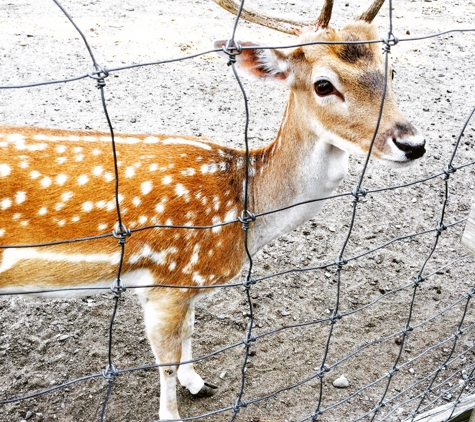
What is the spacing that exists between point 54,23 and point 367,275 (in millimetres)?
4697

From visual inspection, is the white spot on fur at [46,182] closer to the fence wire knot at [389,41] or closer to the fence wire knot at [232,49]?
the fence wire knot at [232,49]

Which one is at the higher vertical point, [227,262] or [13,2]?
[227,262]

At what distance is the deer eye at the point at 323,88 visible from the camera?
199 centimetres

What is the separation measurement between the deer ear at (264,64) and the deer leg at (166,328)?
3.06ft

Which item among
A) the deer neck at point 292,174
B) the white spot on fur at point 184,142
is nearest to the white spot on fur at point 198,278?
the deer neck at point 292,174

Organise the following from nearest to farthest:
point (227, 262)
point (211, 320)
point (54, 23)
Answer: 1. point (227, 262)
2. point (211, 320)
3. point (54, 23)

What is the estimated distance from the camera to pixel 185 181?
221 cm

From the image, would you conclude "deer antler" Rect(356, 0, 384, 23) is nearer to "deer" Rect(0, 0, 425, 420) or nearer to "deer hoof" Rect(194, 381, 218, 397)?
"deer" Rect(0, 0, 425, 420)

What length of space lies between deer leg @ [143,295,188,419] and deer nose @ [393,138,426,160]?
103 centimetres

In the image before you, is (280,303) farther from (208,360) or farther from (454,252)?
(454,252)

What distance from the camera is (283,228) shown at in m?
2.35

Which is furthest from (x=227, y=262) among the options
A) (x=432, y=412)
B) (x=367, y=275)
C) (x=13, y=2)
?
(x=13, y=2)

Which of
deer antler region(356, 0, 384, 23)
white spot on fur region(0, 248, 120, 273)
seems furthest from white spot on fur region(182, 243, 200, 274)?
deer antler region(356, 0, 384, 23)

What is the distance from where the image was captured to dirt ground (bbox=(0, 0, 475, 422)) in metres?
2.58
